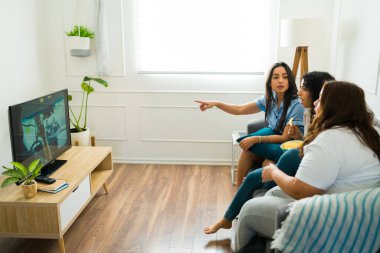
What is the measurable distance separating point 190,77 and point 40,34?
5.45 ft

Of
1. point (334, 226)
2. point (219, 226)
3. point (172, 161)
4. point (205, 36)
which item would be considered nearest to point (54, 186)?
point (219, 226)

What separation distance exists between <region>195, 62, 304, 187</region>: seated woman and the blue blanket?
1.24m

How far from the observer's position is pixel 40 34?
3855mm

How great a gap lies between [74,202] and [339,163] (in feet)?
5.91

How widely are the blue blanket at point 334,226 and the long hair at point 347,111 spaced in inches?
11.8

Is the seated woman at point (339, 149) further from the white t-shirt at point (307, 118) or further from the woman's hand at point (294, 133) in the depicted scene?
the woman's hand at point (294, 133)

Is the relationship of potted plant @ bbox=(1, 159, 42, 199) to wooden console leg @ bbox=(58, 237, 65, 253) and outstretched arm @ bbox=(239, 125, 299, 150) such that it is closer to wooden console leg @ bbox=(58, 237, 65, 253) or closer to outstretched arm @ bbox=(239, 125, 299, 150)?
wooden console leg @ bbox=(58, 237, 65, 253)

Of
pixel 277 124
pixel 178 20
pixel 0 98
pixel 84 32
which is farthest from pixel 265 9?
pixel 0 98

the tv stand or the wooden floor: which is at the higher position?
the tv stand

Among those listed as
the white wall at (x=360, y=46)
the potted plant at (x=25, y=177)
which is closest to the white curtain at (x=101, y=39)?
the potted plant at (x=25, y=177)

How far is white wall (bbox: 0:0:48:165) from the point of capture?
126 inches

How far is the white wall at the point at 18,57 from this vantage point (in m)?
3.20

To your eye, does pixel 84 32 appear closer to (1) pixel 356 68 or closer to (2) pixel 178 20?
(2) pixel 178 20

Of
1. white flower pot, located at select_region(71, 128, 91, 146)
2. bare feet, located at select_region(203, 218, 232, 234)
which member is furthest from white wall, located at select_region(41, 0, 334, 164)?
bare feet, located at select_region(203, 218, 232, 234)
